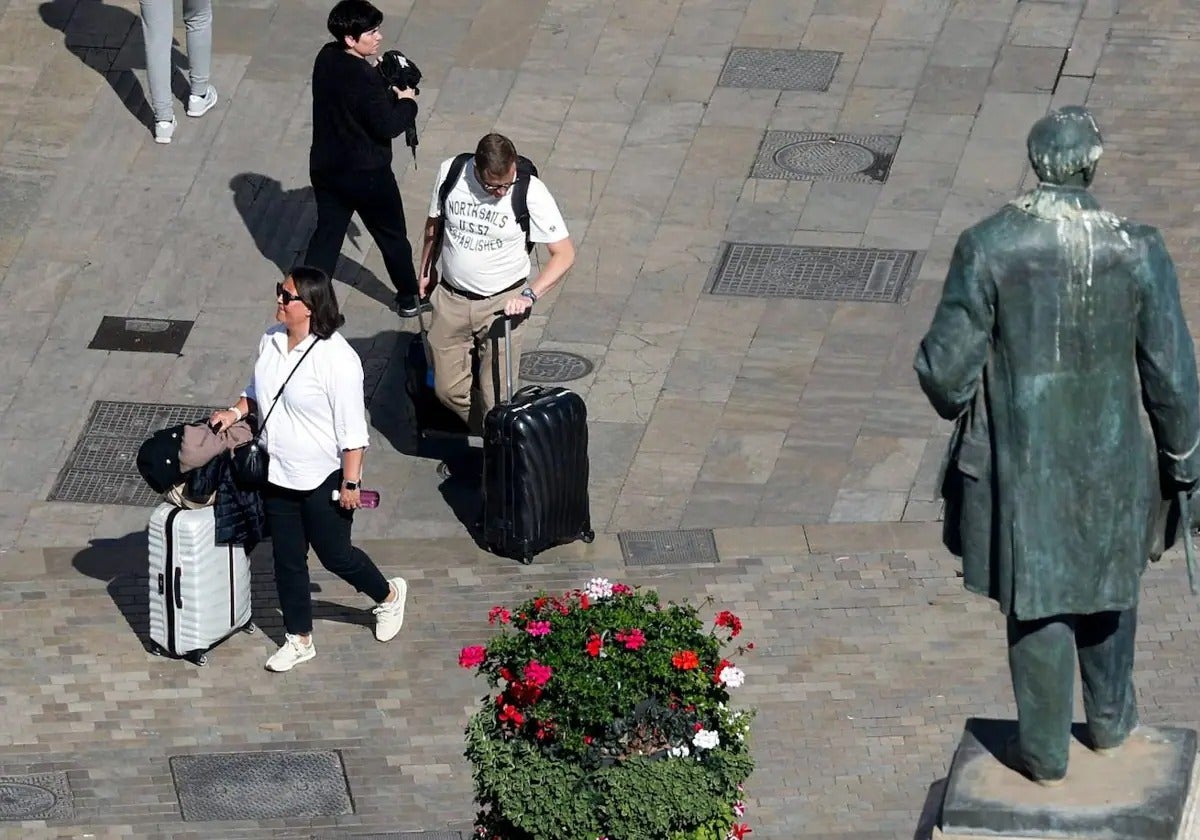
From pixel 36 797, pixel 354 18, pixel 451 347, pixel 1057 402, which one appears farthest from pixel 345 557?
pixel 1057 402

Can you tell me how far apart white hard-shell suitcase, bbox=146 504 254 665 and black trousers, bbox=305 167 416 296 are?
2781 millimetres

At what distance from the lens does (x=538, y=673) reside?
924 centimetres

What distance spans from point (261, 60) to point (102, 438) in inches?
161

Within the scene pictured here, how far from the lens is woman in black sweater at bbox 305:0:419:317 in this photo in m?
14.1

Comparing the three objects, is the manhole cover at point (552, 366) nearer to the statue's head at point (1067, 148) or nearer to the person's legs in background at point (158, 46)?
the person's legs in background at point (158, 46)

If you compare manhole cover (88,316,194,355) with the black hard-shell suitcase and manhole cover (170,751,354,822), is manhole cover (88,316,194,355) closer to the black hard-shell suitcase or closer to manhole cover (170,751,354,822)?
the black hard-shell suitcase

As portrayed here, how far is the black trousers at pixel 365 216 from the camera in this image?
14.4m

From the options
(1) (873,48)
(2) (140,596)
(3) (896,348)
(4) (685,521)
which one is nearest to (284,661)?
(2) (140,596)

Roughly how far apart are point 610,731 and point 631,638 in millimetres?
328

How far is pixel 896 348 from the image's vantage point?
14.4 metres

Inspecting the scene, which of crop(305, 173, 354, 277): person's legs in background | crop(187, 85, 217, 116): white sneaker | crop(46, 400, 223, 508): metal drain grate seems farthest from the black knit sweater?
crop(187, 85, 217, 116): white sneaker

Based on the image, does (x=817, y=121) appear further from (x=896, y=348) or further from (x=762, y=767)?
(x=762, y=767)

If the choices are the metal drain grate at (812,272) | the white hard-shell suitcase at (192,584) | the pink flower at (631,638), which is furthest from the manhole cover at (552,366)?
the pink flower at (631,638)

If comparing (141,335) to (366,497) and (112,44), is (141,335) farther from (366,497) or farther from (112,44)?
(366,497)
